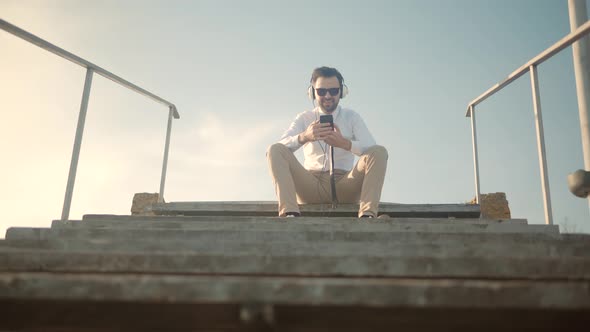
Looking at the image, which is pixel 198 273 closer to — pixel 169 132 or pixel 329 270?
pixel 329 270

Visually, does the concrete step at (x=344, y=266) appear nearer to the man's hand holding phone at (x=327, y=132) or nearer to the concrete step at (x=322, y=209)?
the concrete step at (x=322, y=209)

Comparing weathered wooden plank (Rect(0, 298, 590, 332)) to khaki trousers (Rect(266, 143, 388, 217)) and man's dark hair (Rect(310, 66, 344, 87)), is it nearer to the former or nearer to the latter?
khaki trousers (Rect(266, 143, 388, 217))

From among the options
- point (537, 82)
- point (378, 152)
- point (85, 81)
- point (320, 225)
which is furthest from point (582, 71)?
point (85, 81)

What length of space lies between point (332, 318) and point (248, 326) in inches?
7.6

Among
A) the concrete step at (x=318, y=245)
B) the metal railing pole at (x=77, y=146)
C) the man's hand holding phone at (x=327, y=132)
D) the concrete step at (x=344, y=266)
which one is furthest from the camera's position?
the man's hand holding phone at (x=327, y=132)

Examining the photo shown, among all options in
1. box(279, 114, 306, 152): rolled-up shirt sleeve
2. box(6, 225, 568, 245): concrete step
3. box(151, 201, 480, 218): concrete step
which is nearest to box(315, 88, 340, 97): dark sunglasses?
box(279, 114, 306, 152): rolled-up shirt sleeve

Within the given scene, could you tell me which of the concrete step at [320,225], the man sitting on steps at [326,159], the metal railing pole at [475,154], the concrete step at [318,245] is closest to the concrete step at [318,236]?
the concrete step at [318,245]

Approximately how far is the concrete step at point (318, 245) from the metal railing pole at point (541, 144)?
610 mm

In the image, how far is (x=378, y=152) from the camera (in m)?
2.89

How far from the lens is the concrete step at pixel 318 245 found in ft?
4.73

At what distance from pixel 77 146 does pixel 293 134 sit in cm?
170

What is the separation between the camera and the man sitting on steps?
2785 millimetres

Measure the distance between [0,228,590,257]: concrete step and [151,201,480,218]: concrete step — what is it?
1.19 metres

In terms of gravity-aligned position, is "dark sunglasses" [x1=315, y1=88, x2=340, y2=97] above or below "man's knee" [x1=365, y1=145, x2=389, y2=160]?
above
